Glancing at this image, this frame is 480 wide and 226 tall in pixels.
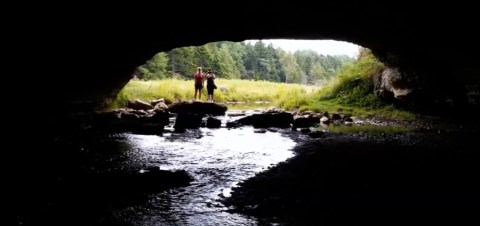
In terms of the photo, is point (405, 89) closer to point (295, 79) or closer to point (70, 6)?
point (70, 6)

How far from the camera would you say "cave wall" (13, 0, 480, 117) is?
7.50 metres

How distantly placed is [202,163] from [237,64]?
7726 centimetres

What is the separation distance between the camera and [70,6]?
655 cm

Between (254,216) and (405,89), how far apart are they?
1295 centimetres

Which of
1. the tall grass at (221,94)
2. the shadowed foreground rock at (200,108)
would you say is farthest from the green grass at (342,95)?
the shadowed foreground rock at (200,108)

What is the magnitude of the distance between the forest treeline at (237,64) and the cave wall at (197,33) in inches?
880

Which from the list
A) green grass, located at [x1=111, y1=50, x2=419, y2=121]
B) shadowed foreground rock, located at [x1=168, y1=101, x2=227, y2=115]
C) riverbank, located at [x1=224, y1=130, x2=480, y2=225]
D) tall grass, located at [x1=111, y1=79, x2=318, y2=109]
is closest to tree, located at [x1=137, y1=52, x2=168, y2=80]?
tall grass, located at [x1=111, y1=79, x2=318, y2=109]

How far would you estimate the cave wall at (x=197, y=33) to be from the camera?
295 inches

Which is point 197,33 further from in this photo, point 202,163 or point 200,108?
point 200,108

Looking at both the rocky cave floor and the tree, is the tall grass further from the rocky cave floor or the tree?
the tree

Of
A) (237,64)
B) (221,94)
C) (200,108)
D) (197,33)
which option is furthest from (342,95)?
(237,64)

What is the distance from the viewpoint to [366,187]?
537 cm

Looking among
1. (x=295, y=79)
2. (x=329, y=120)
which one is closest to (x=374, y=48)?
(x=329, y=120)

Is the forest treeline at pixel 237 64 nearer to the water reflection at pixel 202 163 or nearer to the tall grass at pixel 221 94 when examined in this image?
the tall grass at pixel 221 94
